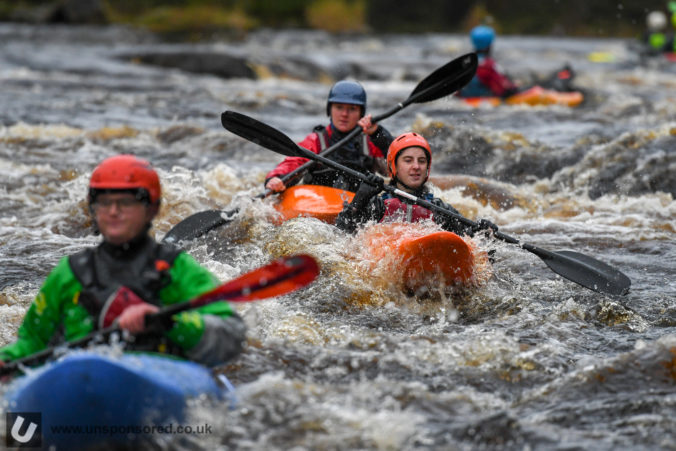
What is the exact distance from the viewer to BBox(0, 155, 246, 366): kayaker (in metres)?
3.08

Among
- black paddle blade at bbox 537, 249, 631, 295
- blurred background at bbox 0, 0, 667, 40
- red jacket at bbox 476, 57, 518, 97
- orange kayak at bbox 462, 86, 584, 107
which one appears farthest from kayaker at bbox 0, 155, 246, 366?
blurred background at bbox 0, 0, 667, 40

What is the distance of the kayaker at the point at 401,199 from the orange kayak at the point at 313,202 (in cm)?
59

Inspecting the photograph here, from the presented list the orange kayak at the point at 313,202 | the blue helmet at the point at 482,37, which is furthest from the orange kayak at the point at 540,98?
the orange kayak at the point at 313,202

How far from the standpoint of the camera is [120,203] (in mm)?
3115

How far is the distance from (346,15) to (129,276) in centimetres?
3608

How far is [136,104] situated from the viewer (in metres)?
14.3

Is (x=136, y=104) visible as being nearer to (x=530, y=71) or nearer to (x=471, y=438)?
(x=530, y=71)

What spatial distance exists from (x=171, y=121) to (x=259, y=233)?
20.8 feet

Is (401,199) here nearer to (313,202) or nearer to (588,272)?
(313,202)

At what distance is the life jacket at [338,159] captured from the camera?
7078 mm

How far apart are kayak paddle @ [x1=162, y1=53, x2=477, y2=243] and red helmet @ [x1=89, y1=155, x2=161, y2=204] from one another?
10.9ft

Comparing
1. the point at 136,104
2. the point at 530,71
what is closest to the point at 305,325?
the point at 136,104

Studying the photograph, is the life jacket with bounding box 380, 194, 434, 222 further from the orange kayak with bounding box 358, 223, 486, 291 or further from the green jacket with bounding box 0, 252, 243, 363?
the green jacket with bounding box 0, 252, 243, 363

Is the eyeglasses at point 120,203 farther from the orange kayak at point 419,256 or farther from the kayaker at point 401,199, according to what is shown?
the kayaker at point 401,199
